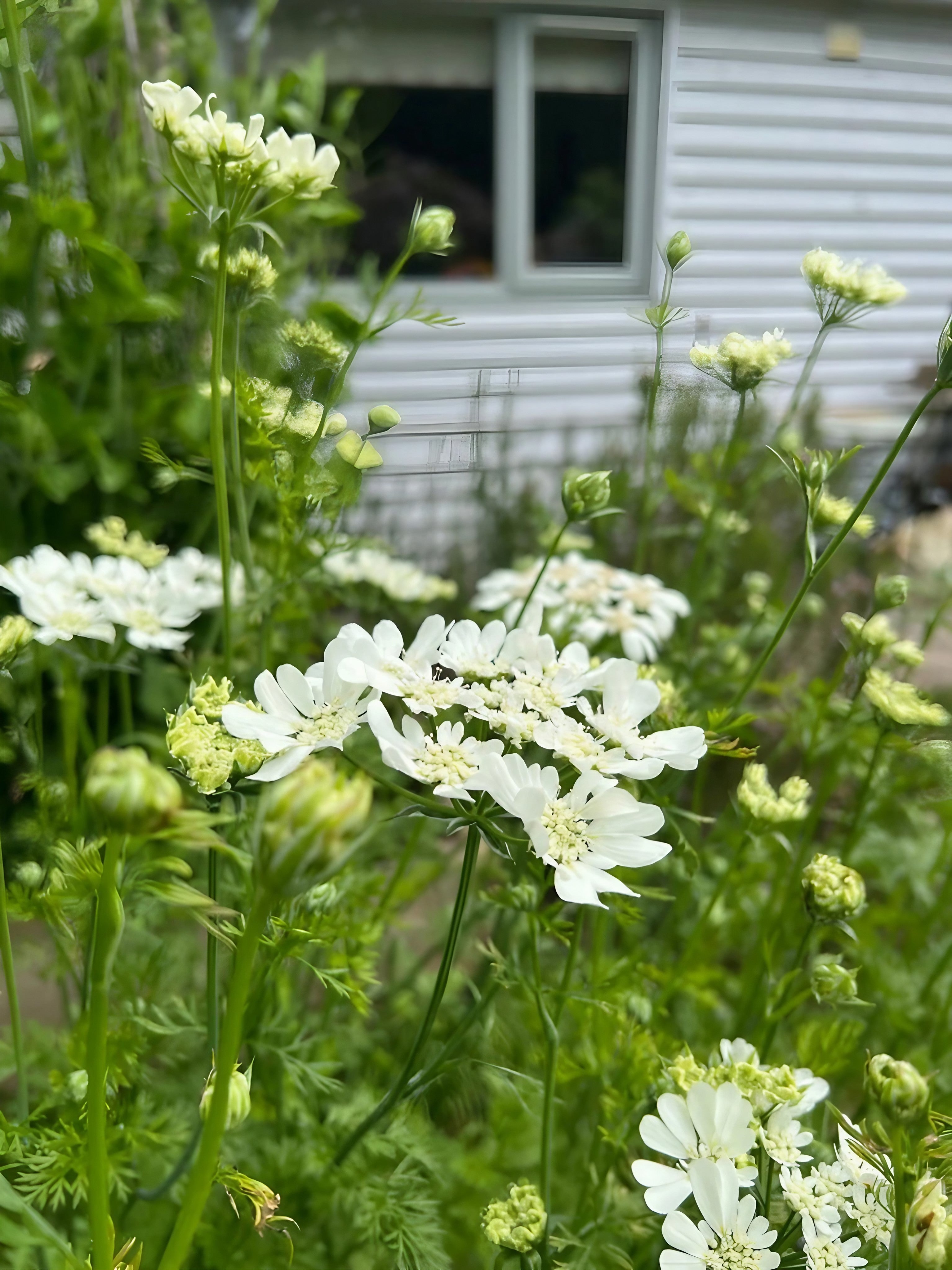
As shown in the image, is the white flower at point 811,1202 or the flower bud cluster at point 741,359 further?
the flower bud cluster at point 741,359

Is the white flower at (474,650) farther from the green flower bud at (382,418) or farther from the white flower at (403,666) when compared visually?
the green flower bud at (382,418)

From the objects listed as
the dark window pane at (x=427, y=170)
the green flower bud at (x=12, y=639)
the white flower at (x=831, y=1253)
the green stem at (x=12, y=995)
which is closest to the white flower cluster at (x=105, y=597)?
the green flower bud at (x=12, y=639)

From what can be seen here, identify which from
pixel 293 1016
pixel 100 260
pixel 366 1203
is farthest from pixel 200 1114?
pixel 100 260

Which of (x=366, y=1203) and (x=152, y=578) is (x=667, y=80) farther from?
(x=366, y=1203)

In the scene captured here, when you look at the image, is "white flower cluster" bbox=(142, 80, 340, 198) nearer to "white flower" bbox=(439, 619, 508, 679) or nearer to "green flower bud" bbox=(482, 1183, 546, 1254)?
"white flower" bbox=(439, 619, 508, 679)

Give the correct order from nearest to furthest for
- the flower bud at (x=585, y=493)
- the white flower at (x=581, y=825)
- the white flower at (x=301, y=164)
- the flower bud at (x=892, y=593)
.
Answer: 1. the white flower at (x=581, y=825)
2. the white flower at (x=301, y=164)
3. the flower bud at (x=585, y=493)
4. the flower bud at (x=892, y=593)

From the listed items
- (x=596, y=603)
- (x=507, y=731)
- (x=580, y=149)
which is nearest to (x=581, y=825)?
(x=507, y=731)
